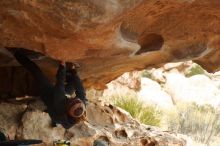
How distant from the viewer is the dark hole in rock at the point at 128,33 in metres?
5.55

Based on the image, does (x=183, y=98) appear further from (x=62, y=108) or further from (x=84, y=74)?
(x=62, y=108)

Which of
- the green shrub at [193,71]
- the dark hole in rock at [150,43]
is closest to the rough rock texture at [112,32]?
the dark hole in rock at [150,43]

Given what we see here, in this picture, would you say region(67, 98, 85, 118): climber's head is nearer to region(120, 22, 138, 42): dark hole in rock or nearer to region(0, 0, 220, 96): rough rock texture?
region(0, 0, 220, 96): rough rock texture

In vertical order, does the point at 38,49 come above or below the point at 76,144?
above

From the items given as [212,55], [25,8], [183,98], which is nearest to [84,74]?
[212,55]

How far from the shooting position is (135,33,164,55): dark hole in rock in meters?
6.45

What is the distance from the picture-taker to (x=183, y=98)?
2048 cm

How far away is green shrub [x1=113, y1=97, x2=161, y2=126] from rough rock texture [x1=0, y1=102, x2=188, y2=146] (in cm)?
310

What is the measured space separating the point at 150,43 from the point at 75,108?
2.16m

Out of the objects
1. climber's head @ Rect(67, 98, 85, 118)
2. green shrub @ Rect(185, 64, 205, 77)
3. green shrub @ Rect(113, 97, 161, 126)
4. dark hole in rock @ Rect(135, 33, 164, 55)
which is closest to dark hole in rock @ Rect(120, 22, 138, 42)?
dark hole in rock @ Rect(135, 33, 164, 55)

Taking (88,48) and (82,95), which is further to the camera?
(82,95)

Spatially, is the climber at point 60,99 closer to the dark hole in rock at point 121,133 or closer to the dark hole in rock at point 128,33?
the dark hole in rock at point 128,33

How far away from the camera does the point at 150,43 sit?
6770 millimetres

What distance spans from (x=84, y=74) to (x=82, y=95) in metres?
1.68
